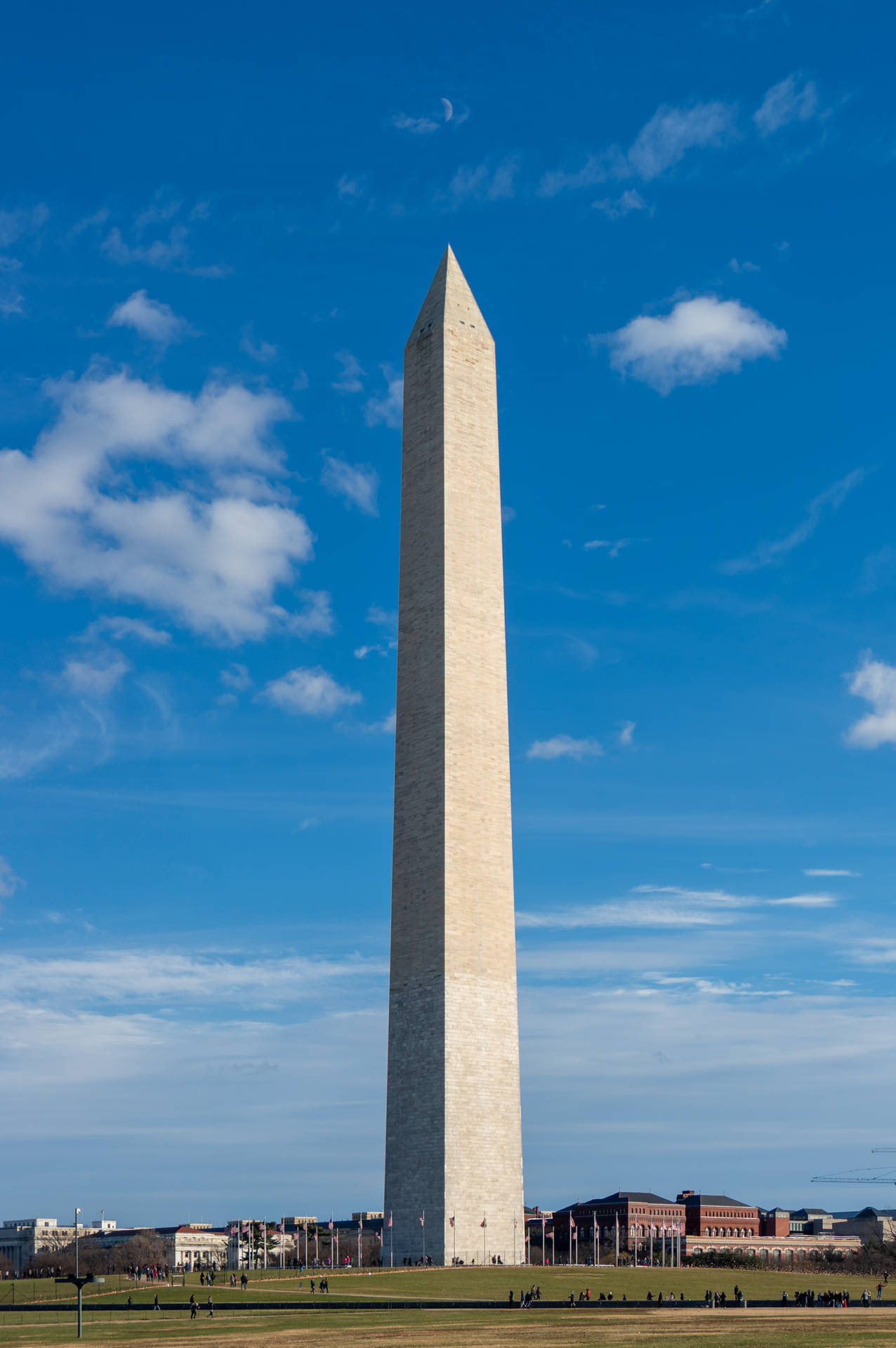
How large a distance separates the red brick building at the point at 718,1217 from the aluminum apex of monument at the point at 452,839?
106026 mm

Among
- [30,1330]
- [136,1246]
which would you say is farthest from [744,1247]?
[30,1330]

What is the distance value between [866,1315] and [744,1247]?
99428 millimetres

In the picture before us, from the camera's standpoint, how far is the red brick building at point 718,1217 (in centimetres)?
15612

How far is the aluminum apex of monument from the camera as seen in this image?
56.9 m

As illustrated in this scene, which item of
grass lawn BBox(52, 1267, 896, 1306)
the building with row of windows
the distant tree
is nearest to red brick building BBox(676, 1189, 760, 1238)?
the building with row of windows

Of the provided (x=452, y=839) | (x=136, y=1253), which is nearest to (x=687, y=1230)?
(x=136, y=1253)

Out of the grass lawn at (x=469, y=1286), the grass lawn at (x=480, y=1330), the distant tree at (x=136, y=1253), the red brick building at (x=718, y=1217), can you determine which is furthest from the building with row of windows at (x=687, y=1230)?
the grass lawn at (x=480, y=1330)

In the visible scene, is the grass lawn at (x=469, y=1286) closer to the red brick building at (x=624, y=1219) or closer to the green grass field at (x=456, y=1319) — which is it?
the green grass field at (x=456, y=1319)

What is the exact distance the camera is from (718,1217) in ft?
520

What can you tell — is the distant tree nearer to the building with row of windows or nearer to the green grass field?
the building with row of windows

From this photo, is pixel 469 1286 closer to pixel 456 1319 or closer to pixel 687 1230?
pixel 456 1319

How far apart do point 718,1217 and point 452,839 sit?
115185mm

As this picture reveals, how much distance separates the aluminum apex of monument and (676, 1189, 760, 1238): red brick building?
4174 inches

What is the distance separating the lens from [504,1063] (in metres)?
58.9
